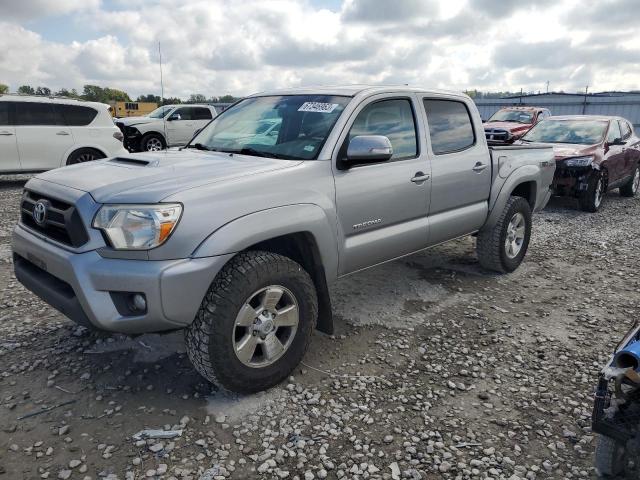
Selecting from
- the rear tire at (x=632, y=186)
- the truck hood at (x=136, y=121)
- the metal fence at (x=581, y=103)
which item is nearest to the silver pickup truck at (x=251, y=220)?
the rear tire at (x=632, y=186)

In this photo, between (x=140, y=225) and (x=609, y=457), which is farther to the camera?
(x=140, y=225)

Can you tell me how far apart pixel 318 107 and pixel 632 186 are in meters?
9.36

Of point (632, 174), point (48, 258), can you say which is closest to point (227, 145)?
point (48, 258)

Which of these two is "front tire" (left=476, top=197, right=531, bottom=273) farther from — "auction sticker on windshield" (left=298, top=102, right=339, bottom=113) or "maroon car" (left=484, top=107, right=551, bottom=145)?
"maroon car" (left=484, top=107, right=551, bottom=145)

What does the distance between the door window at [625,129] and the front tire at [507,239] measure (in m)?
5.94

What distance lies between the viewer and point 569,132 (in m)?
9.37

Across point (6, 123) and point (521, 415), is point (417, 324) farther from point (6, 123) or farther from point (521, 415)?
point (6, 123)

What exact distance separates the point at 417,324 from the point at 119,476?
2.45 meters

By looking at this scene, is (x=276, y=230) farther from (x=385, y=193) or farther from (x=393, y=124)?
(x=393, y=124)

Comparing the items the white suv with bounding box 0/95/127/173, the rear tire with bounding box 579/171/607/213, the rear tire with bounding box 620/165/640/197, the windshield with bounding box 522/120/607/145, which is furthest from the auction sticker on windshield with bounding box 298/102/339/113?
the rear tire with bounding box 620/165/640/197

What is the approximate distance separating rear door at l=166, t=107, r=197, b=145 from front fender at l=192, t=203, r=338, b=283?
13.3 meters

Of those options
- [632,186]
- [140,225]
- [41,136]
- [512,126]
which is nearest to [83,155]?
[41,136]

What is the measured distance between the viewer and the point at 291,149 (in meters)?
3.34

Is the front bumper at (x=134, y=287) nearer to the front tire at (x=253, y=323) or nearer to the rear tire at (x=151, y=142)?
the front tire at (x=253, y=323)
